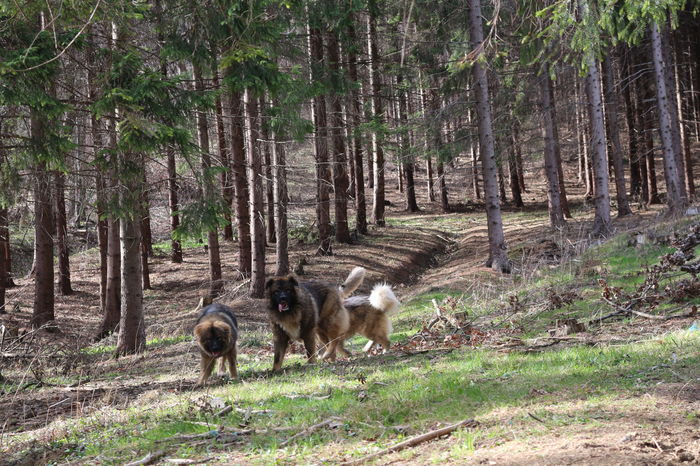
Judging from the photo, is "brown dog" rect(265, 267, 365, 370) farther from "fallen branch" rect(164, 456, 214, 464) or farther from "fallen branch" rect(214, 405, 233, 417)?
"fallen branch" rect(164, 456, 214, 464)

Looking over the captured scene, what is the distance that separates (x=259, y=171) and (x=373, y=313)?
10661mm

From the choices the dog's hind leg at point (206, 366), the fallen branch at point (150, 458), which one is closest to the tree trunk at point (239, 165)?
the dog's hind leg at point (206, 366)

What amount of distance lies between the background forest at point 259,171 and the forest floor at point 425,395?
12 centimetres

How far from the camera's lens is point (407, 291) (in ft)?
69.4

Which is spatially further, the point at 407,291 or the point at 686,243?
the point at 407,291

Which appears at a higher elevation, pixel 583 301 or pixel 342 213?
pixel 342 213

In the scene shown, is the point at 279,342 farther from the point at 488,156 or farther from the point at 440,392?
the point at 488,156

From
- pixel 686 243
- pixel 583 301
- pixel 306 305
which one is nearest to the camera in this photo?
pixel 306 305

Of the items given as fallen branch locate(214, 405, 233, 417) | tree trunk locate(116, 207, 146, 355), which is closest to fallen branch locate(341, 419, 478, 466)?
fallen branch locate(214, 405, 233, 417)

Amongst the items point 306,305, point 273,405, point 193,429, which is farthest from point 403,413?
point 306,305

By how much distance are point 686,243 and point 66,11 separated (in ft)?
43.7

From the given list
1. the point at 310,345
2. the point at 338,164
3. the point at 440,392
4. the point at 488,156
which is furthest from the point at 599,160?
the point at 440,392

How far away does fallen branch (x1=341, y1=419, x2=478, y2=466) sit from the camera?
5.29 m

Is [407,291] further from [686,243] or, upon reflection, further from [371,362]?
[371,362]
